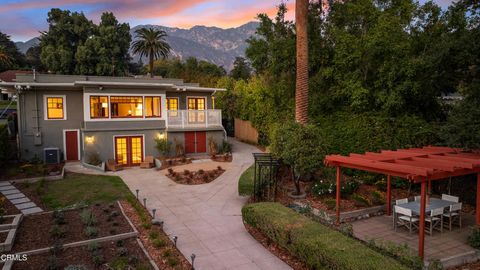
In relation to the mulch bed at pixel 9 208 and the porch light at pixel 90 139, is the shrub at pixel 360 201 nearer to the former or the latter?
the mulch bed at pixel 9 208

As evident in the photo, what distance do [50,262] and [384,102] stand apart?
14.5 m

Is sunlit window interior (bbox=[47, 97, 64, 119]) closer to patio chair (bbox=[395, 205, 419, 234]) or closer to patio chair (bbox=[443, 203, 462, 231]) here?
patio chair (bbox=[395, 205, 419, 234])

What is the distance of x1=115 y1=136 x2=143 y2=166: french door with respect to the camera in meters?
20.7

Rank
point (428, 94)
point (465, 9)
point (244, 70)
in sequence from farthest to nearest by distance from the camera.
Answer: point (244, 70) < point (428, 94) < point (465, 9)

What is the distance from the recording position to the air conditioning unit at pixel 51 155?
1948cm

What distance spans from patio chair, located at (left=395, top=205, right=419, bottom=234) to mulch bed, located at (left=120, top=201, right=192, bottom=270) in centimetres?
629

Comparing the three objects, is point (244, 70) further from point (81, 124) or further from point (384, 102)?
point (384, 102)

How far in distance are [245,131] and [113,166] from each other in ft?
44.7

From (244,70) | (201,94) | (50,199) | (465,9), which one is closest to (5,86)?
(50,199)

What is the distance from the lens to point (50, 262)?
692 centimetres

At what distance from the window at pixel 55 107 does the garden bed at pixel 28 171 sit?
3365 millimetres

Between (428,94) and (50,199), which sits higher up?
(428,94)

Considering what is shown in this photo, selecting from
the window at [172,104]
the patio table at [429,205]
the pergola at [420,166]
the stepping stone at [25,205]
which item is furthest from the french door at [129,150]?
the patio table at [429,205]

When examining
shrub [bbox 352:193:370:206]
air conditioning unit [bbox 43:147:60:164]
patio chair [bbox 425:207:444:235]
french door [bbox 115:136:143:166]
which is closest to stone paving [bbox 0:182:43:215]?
air conditioning unit [bbox 43:147:60:164]
